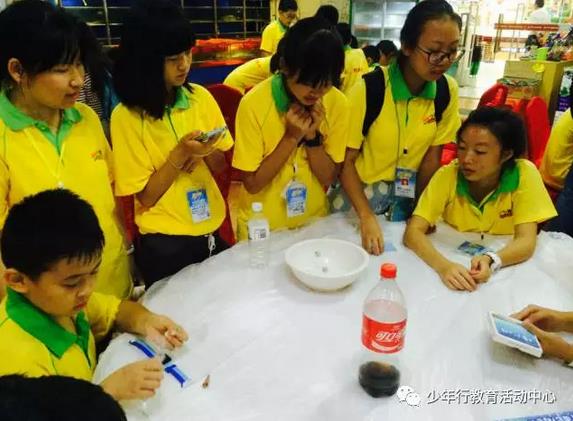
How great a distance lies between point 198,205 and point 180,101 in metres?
0.35

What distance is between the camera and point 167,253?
5.29 ft

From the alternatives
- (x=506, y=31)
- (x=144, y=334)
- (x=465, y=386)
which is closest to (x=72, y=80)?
(x=144, y=334)

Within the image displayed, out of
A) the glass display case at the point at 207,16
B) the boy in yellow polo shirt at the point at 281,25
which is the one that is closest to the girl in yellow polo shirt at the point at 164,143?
the boy in yellow polo shirt at the point at 281,25

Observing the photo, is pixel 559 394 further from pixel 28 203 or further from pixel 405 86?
pixel 28 203

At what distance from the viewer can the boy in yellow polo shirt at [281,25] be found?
5.29 m

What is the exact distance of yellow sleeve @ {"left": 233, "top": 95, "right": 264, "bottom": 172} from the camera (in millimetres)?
1636

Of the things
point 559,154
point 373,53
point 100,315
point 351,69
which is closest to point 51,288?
point 100,315

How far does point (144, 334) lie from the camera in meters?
1.21

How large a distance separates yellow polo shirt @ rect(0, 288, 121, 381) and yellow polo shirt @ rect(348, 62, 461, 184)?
1.15 meters

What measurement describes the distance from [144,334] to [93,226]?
31 centimetres

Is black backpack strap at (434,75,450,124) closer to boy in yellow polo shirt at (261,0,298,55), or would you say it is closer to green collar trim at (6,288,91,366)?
green collar trim at (6,288,91,366)

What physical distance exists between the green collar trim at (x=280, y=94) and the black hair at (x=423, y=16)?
0.49m

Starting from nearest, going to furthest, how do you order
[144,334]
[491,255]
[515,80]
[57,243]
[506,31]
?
1. [57,243]
2. [144,334]
3. [491,255]
4. [515,80]
5. [506,31]

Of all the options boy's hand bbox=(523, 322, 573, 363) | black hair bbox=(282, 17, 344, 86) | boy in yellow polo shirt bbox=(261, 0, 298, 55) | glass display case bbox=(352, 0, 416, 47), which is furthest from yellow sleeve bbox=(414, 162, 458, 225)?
glass display case bbox=(352, 0, 416, 47)
